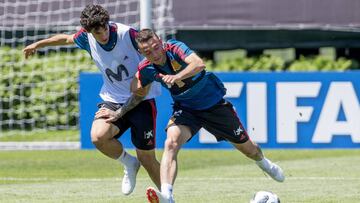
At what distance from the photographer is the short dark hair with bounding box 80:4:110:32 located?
386 inches

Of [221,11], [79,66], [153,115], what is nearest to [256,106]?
[221,11]

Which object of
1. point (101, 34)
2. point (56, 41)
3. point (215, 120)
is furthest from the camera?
point (56, 41)

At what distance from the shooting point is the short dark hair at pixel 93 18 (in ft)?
32.2

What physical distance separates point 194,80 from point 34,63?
951 cm

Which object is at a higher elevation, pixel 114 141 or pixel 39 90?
pixel 114 141

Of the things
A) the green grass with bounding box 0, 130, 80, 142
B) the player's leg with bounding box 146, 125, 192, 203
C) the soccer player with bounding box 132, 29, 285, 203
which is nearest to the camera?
the player's leg with bounding box 146, 125, 192, 203

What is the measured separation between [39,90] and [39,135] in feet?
2.57

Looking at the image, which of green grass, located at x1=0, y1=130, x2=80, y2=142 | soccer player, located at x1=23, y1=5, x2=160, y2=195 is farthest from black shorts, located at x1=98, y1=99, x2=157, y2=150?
green grass, located at x1=0, y1=130, x2=80, y2=142

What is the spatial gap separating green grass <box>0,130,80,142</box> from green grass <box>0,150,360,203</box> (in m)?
1.30

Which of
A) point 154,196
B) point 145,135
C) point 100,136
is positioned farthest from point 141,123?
point 154,196

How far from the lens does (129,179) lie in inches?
410

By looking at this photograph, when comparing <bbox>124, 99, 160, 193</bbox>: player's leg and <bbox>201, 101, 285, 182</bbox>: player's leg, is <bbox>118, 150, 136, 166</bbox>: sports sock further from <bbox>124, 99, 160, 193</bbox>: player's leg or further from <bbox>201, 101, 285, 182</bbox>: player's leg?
<bbox>201, 101, 285, 182</bbox>: player's leg

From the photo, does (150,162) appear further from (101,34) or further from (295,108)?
(295,108)

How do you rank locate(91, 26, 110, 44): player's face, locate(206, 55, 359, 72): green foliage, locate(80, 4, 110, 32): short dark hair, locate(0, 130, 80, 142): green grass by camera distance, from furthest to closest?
locate(206, 55, 359, 72): green foliage → locate(0, 130, 80, 142): green grass → locate(91, 26, 110, 44): player's face → locate(80, 4, 110, 32): short dark hair
